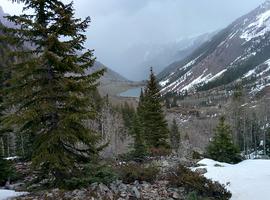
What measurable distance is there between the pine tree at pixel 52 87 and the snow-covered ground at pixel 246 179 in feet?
23.3

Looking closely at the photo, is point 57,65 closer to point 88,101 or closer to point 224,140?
point 88,101

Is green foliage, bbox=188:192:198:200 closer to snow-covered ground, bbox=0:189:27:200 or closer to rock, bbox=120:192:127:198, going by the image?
rock, bbox=120:192:127:198

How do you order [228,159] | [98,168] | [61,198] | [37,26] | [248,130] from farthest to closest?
[248,130] → [228,159] → [98,168] → [37,26] → [61,198]

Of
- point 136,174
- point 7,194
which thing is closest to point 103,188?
point 136,174

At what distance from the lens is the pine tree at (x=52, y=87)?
43.3 ft

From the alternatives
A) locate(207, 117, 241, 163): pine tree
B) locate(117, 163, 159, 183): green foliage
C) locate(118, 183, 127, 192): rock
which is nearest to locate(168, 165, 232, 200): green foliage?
locate(117, 163, 159, 183): green foliage

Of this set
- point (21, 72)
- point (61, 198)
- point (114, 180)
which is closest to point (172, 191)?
point (114, 180)

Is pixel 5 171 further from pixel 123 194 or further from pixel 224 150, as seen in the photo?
pixel 224 150

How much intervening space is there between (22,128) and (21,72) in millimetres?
2062

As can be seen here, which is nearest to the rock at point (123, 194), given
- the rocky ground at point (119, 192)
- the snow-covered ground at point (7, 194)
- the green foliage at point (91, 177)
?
the rocky ground at point (119, 192)

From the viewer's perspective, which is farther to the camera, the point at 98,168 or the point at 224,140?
the point at 224,140

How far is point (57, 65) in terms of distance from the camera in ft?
44.6

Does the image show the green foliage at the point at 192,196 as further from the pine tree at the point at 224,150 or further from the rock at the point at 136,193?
the pine tree at the point at 224,150

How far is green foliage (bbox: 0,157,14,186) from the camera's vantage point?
65.5 ft
